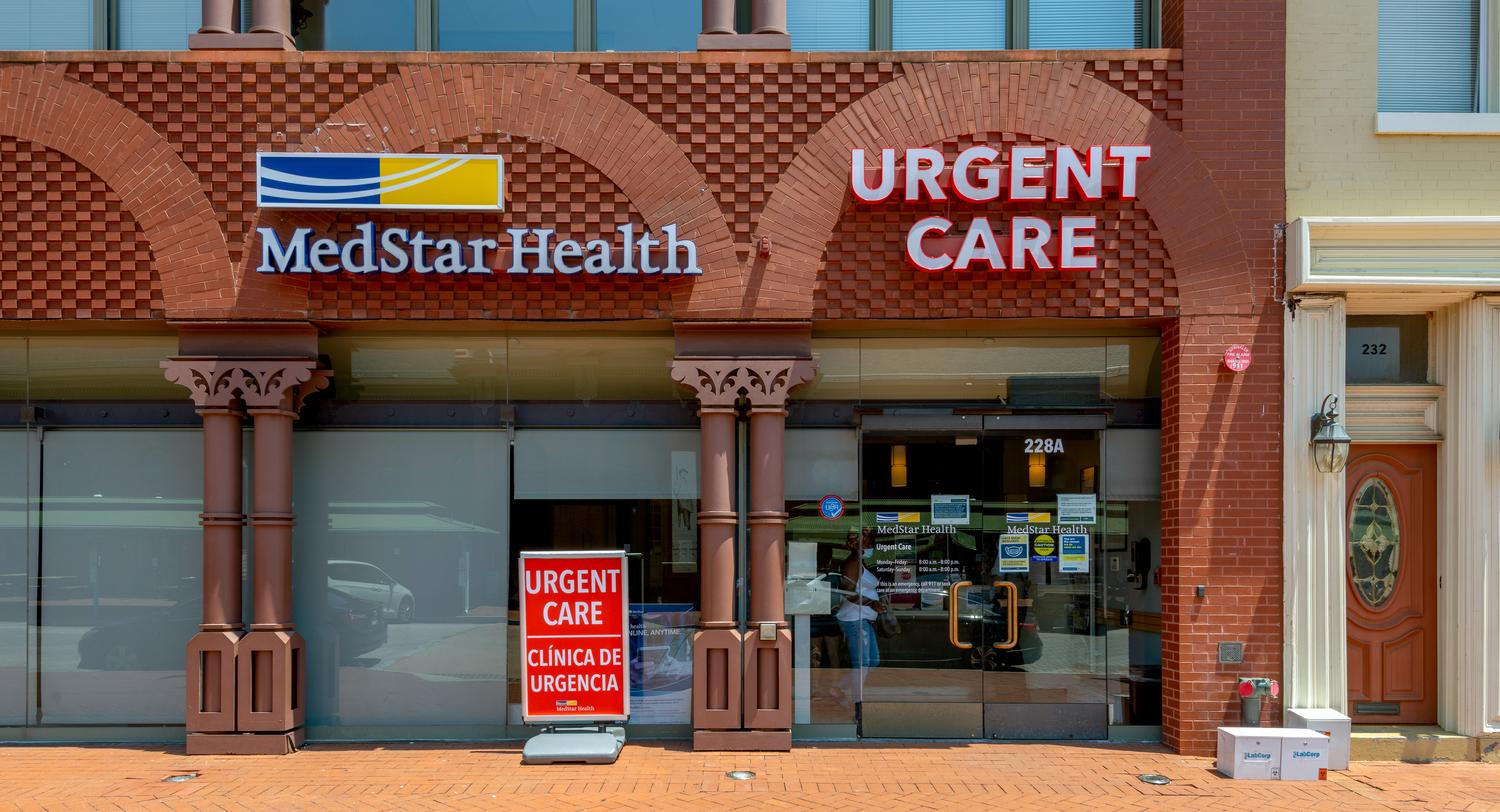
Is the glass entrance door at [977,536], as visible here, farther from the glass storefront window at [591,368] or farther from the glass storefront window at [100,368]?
the glass storefront window at [100,368]

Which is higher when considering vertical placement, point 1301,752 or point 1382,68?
point 1382,68

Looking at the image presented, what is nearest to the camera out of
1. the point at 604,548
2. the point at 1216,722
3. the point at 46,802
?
the point at 46,802

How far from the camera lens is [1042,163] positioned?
343 inches

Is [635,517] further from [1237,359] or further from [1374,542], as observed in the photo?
[1374,542]

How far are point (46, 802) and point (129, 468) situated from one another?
112 inches

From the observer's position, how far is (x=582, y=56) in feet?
28.9

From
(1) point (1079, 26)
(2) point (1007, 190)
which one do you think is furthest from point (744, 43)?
(1) point (1079, 26)

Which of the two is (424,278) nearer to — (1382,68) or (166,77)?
(166,77)

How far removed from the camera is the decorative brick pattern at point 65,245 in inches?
345

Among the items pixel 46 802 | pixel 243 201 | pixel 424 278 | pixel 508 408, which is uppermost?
pixel 243 201

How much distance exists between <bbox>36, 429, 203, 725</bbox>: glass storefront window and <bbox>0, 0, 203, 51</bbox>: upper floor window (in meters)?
3.14

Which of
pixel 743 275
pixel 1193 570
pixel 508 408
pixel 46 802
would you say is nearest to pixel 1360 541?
pixel 1193 570

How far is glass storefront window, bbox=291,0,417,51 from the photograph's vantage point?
927 cm

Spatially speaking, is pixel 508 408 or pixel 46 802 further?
pixel 508 408
